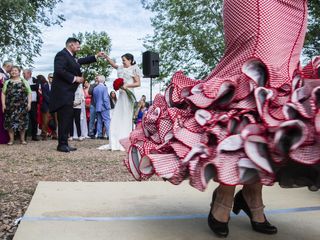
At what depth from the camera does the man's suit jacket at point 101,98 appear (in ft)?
35.7

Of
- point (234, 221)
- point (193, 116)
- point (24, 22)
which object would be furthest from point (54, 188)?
point (24, 22)

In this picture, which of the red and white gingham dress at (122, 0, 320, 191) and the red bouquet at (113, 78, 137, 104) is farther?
the red bouquet at (113, 78, 137, 104)

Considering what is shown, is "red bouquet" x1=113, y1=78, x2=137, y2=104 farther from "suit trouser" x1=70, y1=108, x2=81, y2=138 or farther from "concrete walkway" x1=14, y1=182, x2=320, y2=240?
"suit trouser" x1=70, y1=108, x2=81, y2=138

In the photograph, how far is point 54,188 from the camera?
3695 mm

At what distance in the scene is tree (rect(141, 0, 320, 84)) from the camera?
82.1ft

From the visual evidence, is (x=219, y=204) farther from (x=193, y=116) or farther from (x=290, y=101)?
(x=290, y=101)

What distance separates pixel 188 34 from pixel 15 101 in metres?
18.4

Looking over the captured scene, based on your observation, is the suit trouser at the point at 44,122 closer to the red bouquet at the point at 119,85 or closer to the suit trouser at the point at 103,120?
the suit trouser at the point at 103,120

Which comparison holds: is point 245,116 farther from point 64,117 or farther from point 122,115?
point 122,115

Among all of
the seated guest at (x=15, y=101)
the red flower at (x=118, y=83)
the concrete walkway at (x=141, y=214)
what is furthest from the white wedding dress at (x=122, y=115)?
the concrete walkway at (x=141, y=214)

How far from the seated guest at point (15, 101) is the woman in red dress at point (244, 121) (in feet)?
20.3

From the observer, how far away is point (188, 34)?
25.5m

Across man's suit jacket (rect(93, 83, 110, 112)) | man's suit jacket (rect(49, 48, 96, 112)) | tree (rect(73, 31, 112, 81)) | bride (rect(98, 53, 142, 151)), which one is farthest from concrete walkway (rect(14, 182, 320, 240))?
tree (rect(73, 31, 112, 81))

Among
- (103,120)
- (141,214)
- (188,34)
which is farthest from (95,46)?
(141,214)
